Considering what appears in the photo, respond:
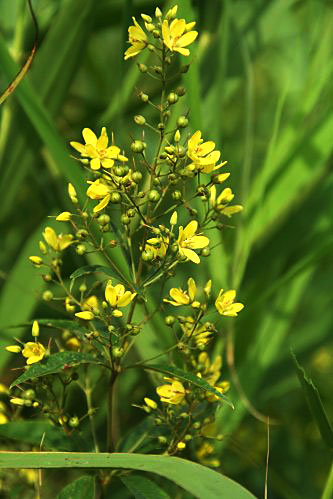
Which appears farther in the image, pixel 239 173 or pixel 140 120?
pixel 239 173

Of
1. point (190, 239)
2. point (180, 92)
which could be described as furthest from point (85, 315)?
point (180, 92)

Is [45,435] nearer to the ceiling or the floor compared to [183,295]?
nearer to the floor

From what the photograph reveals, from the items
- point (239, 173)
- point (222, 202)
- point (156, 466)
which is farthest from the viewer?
point (239, 173)

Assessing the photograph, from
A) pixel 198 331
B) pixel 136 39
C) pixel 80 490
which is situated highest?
pixel 136 39

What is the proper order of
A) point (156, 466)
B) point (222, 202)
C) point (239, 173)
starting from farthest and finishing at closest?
point (239, 173) < point (222, 202) < point (156, 466)

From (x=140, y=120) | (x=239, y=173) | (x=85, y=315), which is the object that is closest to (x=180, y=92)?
(x=140, y=120)

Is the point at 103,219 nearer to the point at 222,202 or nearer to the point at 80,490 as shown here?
the point at 222,202

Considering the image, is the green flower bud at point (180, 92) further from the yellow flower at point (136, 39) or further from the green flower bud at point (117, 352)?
the green flower bud at point (117, 352)
